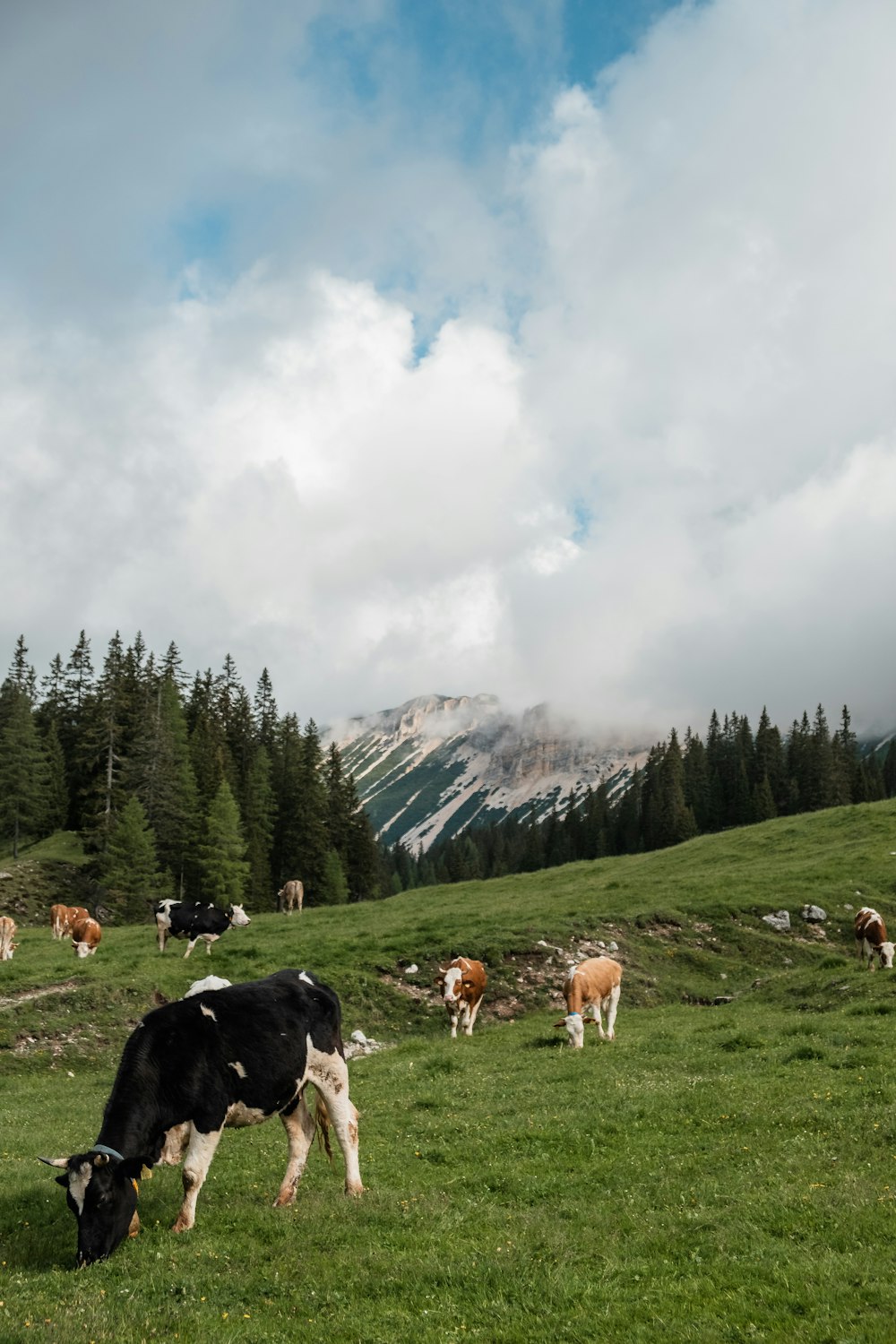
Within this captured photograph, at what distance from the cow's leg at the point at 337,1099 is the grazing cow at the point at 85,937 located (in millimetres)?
27232

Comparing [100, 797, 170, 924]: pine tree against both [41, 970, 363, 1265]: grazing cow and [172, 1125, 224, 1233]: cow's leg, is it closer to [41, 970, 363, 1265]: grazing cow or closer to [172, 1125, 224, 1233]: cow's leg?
[41, 970, 363, 1265]: grazing cow

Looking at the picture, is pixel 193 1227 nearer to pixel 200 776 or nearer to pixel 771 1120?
pixel 771 1120

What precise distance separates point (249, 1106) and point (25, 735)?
7140 cm

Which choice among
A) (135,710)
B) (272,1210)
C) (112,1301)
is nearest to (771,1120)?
(272,1210)

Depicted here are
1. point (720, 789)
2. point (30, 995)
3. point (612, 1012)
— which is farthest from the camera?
point (720, 789)

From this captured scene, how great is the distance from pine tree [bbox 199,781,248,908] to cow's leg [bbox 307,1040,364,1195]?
177 ft

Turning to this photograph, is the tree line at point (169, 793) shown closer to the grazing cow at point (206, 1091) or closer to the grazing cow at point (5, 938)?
the grazing cow at point (5, 938)

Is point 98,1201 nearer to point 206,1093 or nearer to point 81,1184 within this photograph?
point 81,1184

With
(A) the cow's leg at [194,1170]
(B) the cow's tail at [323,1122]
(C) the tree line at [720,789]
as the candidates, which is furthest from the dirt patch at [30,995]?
(C) the tree line at [720,789]

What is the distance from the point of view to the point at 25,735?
7306cm

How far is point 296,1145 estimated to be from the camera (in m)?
10.9

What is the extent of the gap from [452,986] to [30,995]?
14062 mm

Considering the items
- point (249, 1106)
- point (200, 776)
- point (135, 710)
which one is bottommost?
point (249, 1106)

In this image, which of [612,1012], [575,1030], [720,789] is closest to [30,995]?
[575,1030]
